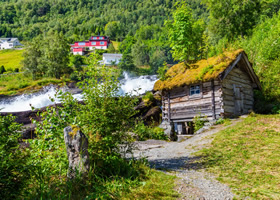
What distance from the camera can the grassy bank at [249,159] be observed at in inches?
195

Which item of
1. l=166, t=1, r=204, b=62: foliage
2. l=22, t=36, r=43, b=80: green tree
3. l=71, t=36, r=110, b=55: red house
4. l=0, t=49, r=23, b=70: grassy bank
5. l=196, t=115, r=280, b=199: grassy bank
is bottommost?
l=196, t=115, r=280, b=199: grassy bank

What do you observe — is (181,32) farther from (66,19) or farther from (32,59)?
(66,19)

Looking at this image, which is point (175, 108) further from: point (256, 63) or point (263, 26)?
point (263, 26)

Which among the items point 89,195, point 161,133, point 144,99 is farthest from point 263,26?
point 89,195

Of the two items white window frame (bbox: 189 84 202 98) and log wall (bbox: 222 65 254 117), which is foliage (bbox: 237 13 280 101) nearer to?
log wall (bbox: 222 65 254 117)

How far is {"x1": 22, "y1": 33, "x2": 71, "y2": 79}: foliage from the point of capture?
44.2 metres

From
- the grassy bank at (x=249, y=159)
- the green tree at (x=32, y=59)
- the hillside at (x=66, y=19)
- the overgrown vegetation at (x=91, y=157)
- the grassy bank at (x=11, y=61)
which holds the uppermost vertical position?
the hillside at (x=66, y=19)

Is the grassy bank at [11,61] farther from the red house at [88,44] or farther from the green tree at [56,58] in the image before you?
the red house at [88,44]

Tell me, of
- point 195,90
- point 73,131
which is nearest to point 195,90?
point 195,90

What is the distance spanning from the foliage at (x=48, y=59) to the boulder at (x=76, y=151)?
136 ft

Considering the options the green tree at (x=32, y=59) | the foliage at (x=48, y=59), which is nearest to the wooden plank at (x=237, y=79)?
the foliage at (x=48, y=59)

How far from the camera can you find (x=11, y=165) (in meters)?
3.97

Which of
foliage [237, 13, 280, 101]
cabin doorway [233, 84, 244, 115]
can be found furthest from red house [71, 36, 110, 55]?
cabin doorway [233, 84, 244, 115]

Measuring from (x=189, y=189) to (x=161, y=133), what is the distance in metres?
10.3
